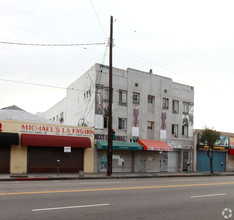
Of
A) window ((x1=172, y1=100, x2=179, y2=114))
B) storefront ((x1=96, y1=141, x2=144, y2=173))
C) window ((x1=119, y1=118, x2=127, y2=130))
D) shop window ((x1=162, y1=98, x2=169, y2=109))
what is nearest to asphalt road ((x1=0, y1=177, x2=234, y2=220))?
storefront ((x1=96, y1=141, x2=144, y2=173))

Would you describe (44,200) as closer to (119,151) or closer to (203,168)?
(119,151)

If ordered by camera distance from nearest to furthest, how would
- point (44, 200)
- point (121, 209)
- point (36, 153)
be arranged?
point (121, 209)
point (44, 200)
point (36, 153)

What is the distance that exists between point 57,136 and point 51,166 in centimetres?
259

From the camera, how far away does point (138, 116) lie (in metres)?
31.7

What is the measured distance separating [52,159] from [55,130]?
2460 mm

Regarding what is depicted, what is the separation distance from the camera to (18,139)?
24.0 meters

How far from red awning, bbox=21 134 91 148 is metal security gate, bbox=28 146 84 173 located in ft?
3.62

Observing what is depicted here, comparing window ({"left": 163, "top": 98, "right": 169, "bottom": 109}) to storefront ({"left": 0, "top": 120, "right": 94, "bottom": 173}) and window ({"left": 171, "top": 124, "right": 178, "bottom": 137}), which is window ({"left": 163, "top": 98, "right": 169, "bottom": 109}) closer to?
window ({"left": 171, "top": 124, "right": 178, "bottom": 137})

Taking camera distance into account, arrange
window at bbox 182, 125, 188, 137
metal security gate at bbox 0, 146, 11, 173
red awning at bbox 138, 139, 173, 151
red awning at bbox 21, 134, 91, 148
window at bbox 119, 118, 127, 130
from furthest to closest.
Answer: window at bbox 182, 125, 188, 137, window at bbox 119, 118, 127, 130, red awning at bbox 138, 139, 173, 151, red awning at bbox 21, 134, 91, 148, metal security gate at bbox 0, 146, 11, 173

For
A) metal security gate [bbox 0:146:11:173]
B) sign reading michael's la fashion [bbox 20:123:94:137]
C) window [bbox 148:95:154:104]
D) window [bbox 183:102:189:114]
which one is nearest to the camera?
metal security gate [bbox 0:146:11:173]

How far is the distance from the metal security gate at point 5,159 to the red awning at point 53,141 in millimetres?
1458

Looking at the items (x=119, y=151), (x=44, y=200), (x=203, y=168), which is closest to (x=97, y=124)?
(x=119, y=151)

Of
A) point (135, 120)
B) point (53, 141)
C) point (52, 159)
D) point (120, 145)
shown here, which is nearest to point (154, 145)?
point (135, 120)

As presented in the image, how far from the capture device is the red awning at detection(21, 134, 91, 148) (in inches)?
965
